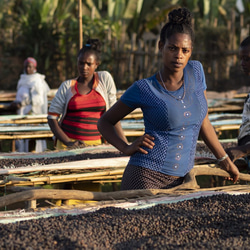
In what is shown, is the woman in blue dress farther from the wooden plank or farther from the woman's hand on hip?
the wooden plank

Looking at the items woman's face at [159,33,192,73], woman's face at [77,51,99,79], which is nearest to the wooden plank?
woman's face at [77,51,99,79]

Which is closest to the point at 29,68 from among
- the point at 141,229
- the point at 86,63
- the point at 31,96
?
the point at 31,96

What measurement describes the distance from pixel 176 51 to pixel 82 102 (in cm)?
168

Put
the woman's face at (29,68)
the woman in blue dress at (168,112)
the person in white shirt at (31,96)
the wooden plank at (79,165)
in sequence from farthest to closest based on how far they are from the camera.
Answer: the woman's face at (29,68) < the person in white shirt at (31,96) < the wooden plank at (79,165) < the woman in blue dress at (168,112)

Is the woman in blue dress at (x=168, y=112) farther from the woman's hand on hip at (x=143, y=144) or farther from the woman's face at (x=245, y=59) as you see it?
the woman's face at (x=245, y=59)

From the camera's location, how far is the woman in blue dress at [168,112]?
2.02 metres

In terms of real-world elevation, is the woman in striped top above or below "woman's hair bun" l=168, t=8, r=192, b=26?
below

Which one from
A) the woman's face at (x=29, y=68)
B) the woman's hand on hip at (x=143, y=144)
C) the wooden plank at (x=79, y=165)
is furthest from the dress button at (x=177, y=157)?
the woman's face at (x=29, y=68)

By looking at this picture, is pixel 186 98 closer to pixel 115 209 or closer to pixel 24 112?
pixel 115 209

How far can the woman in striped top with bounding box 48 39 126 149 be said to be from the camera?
3.58 meters

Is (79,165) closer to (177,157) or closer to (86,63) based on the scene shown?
(86,63)

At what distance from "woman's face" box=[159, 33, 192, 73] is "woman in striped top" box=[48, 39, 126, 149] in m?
1.63

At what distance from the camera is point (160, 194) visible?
1998 millimetres

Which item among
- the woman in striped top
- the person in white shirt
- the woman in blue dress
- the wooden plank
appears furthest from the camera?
the person in white shirt
